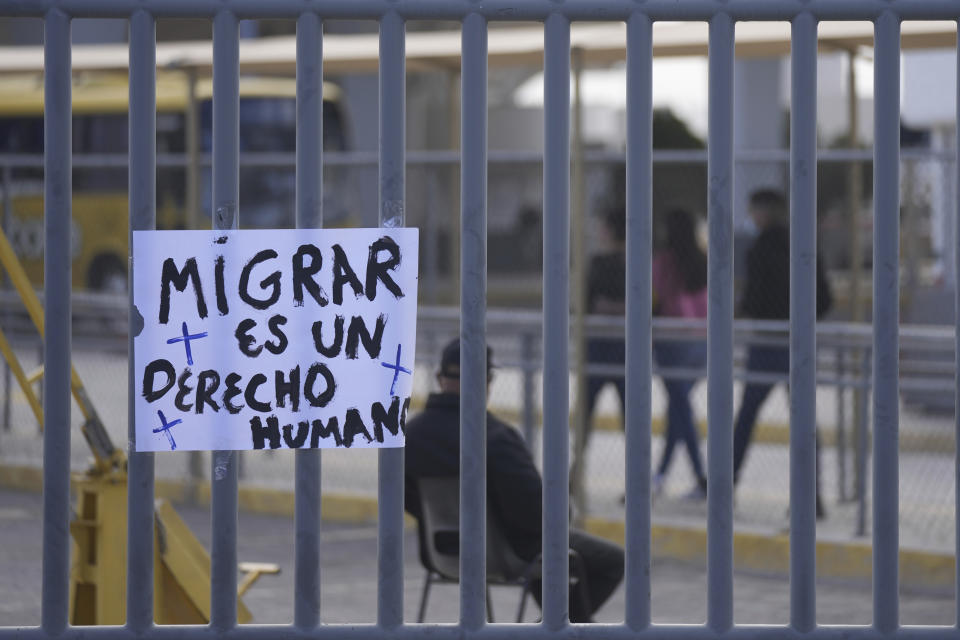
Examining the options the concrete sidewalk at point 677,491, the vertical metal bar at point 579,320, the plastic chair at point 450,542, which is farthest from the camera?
the vertical metal bar at point 579,320

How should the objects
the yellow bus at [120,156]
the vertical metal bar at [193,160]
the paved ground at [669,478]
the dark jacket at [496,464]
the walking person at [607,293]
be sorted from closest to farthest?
the dark jacket at [496,464], the paved ground at [669,478], the vertical metal bar at [193,160], the walking person at [607,293], the yellow bus at [120,156]

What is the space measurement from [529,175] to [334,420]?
17057 millimetres

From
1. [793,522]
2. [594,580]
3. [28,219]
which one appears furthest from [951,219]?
[793,522]

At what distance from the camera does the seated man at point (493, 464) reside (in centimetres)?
432

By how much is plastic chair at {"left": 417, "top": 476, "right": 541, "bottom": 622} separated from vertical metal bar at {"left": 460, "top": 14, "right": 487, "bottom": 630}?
2019 mm

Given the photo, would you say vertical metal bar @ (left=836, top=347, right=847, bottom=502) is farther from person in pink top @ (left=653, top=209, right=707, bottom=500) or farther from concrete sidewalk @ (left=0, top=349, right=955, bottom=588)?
person in pink top @ (left=653, top=209, right=707, bottom=500)

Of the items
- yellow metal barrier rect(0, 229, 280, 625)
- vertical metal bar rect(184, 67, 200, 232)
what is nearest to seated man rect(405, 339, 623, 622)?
yellow metal barrier rect(0, 229, 280, 625)

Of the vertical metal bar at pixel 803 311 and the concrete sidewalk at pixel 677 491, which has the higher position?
the vertical metal bar at pixel 803 311

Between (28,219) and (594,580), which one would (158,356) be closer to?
(594,580)

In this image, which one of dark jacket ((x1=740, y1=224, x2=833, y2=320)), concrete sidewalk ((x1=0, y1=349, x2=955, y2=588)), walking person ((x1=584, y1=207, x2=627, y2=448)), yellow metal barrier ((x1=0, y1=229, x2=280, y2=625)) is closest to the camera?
yellow metal barrier ((x1=0, y1=229, x2=280, y2=625))

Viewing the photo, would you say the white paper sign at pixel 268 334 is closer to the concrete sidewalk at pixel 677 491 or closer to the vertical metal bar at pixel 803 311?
the vertical metal bar at pixel 803 311

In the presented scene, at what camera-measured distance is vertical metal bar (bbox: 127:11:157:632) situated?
94.0 inches

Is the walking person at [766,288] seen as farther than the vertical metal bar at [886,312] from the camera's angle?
Yes

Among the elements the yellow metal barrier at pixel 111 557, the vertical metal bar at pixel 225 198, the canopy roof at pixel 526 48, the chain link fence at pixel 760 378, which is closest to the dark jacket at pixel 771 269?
the chain link fence at pixel 760 378
